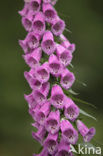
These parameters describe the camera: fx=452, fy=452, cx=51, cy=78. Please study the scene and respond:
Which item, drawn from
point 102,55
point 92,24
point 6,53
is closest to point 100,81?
point 102,55

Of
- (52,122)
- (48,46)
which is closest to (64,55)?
(48,46)

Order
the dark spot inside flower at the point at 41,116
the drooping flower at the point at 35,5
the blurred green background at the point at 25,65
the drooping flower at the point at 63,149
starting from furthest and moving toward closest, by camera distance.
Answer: the blurred green background at the point at 25,65
the drooping flower at the point at 35,5
the dark spot inside flower at the point at 41,116
the drooping flower at the point at 63,149

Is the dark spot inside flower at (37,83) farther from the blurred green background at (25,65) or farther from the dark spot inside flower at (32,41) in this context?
the blurred green background at (25,65)

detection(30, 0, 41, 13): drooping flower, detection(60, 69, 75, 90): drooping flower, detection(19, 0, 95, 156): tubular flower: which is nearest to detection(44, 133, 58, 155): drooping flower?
detection(19, 0, 95, 156): tubular flower

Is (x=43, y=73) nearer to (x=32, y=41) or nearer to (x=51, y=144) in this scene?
(x=32, y=41)

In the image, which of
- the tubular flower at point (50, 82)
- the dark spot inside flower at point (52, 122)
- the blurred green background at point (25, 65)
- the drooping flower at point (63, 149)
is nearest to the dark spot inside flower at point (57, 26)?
the tubular flower at point (50, 82)

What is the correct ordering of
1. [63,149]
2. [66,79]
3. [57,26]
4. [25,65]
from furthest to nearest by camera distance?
[25,65] < [57,26] < [66,79] < [63,149]
